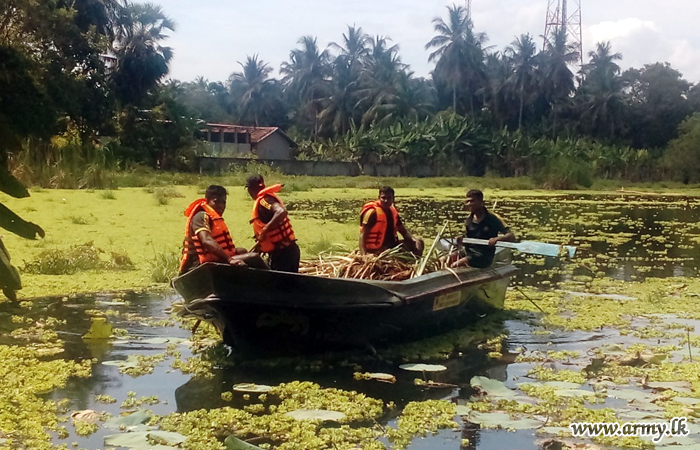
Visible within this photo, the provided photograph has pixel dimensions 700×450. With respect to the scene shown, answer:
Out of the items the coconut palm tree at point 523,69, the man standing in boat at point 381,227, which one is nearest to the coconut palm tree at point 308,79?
the coconut palm tree at point 523,69

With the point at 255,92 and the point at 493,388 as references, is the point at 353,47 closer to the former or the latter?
the point at 255,92

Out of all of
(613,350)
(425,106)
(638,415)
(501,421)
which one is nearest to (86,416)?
(501,421)

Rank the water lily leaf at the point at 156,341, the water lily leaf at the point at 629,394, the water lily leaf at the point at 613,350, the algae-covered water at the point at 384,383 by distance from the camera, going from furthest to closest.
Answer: the water lily leaf at the point at 156,341 → the water lily leaf at the point at 613,350 → the water lily leaf at the point at 629,394 → the algae-covered water at the point at 384,383

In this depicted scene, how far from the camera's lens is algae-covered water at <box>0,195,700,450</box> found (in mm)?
4078

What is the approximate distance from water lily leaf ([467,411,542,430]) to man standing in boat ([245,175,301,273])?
1911 millimetres

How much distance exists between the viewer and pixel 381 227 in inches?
273

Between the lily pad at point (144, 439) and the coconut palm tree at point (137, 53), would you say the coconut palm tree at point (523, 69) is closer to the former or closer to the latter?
the coconut palm tree at point (137, 53)

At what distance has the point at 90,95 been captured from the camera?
26438 millimetres

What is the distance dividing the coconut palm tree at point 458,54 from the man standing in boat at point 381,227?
38.3 m

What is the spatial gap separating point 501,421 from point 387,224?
2.96 metres

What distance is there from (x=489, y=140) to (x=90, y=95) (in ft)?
60.4

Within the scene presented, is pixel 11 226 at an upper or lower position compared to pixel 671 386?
upper

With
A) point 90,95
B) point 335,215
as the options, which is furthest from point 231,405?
Answer: point 90,95

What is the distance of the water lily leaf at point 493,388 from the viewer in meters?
4.67
